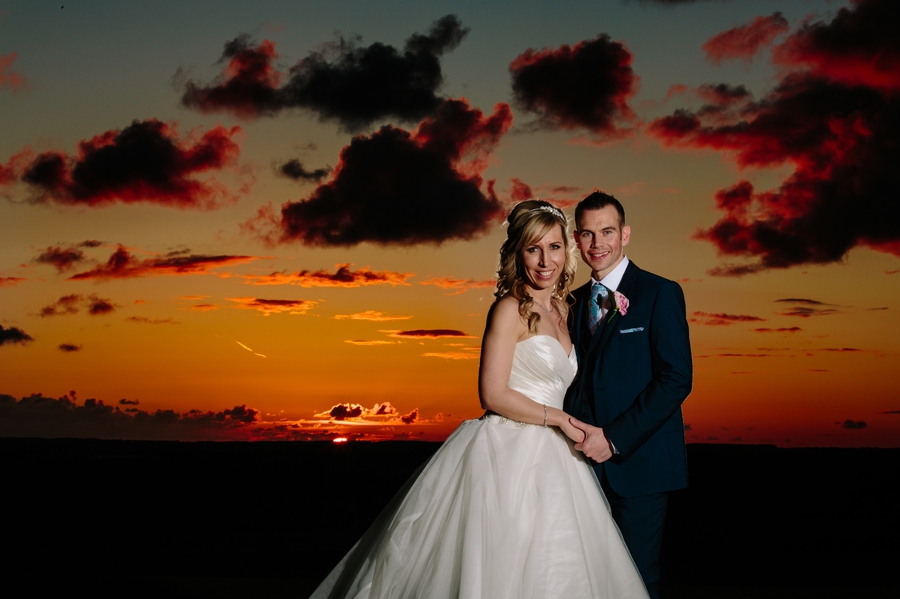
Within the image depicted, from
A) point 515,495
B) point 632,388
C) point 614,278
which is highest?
point 614,278

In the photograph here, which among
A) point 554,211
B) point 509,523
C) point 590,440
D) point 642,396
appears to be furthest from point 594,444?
point 554,211

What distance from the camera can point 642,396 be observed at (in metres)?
3.57

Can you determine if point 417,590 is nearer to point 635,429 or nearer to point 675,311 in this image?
point 635,429

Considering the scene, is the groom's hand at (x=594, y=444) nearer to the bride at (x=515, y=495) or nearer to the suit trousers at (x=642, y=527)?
the bride at (x=515, y=495)

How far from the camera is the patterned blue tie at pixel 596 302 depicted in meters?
3.77

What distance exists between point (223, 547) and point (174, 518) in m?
6.84

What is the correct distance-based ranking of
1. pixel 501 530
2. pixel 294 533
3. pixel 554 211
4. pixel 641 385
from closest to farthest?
pixel 501 530, pixel 641 385, pixel 554 211, pixel 294 533

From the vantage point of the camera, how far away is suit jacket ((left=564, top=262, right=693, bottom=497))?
356 centimetres

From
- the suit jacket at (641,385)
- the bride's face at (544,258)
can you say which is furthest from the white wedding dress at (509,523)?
the bride's face at (544,258)

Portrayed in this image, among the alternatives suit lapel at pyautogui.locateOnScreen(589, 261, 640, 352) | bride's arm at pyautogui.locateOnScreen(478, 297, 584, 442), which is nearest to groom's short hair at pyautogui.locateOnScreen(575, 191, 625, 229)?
suit lapel at pyautogui.locateOnScreen(589, 261, 640, 352)

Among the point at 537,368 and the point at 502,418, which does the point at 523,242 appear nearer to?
the point at 537,368

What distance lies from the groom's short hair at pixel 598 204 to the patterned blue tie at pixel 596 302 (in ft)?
1.03

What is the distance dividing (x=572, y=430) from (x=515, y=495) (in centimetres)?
40

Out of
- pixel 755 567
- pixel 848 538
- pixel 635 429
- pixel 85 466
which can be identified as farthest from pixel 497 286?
pixel 85 466
